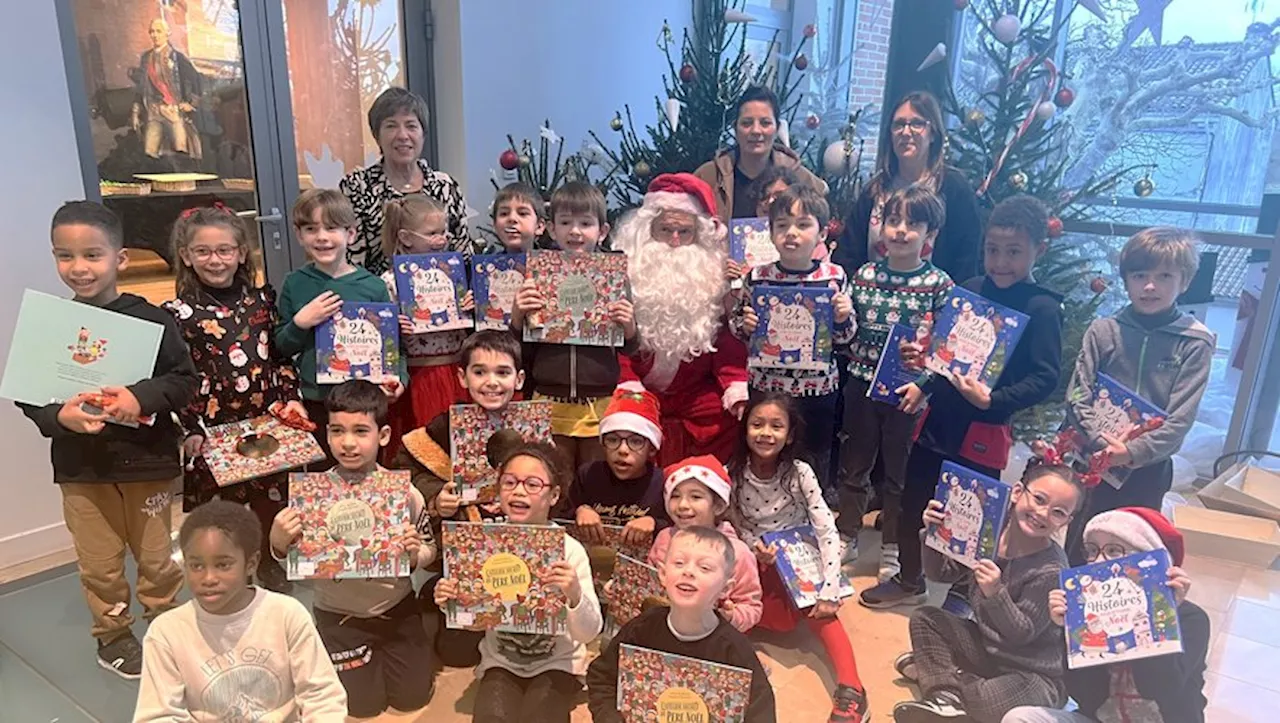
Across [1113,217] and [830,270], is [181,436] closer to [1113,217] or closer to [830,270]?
[830,270]

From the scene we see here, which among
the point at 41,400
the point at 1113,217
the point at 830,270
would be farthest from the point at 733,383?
the point at 1113,217

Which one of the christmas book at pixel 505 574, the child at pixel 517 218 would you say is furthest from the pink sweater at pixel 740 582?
the child at pixel 517 218

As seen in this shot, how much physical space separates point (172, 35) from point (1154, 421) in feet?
14.5

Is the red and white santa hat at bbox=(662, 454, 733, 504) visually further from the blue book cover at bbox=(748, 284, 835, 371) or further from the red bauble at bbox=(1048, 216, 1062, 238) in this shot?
the red bauble at bbox=(1048, 216, 1062, 238)

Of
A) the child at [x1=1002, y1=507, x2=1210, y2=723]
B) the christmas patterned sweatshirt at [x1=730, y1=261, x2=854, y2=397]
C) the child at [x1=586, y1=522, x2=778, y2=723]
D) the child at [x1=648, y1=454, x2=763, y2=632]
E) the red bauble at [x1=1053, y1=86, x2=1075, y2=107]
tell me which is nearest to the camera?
the child at [x1=586, y1=522, x2=778, y2=723]

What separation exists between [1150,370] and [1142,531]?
68cm

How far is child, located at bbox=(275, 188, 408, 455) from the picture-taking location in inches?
114

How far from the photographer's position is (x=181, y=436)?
9.08 ft

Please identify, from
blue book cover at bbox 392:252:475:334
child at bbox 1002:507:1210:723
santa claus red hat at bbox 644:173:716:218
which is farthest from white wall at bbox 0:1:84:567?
child at bbox 1002:507:1210:723

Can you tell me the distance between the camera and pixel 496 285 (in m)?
3.09

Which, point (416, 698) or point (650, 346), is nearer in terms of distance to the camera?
point (416, 698)

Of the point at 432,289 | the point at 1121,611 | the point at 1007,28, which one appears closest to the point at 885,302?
the point at 1121,611

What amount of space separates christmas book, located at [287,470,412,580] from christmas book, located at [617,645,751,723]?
0.80 meters

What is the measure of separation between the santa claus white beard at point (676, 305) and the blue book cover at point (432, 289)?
2.26 feet
